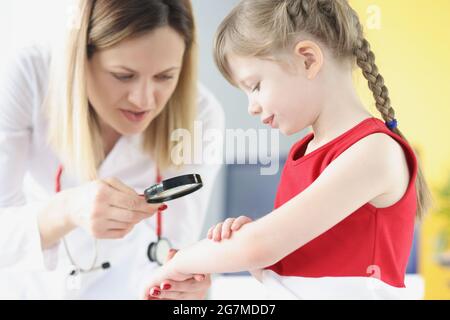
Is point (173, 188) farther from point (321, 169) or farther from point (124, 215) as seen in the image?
point (321, 169)

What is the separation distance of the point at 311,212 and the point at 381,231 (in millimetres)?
109

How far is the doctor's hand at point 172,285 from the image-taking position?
87cm

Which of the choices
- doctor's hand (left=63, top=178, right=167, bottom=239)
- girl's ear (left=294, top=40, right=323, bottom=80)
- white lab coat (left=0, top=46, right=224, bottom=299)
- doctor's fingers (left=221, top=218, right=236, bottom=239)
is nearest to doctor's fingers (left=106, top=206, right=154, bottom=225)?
doctor's hand (left=63, top=178, right=167, bottom=239)

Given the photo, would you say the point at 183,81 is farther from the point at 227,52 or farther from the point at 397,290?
the point at 397,290

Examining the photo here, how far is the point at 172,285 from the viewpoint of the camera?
0.89 m

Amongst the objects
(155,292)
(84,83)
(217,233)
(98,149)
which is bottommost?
(155,292)

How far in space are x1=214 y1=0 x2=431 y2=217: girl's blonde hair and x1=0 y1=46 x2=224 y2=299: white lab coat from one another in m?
0.23

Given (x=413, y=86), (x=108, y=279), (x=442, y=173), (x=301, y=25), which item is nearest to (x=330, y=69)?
(x=301, y=25)

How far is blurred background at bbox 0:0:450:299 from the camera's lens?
3.05ft

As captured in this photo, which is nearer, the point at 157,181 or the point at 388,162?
the point at 388,162

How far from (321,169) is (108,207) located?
0.37 m

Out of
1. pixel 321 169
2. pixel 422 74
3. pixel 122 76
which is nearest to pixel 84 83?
pixel 122 76

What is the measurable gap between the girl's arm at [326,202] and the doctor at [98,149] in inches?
7.0

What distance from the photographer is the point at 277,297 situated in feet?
2.94
